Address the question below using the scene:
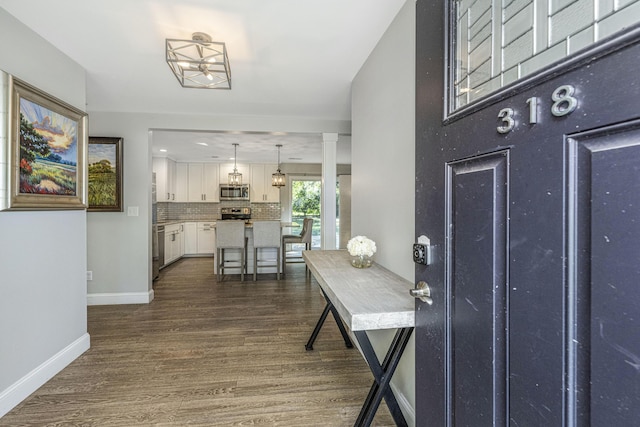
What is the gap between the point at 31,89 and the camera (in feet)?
6.08

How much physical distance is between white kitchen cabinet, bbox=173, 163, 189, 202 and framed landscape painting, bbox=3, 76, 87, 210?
492cm

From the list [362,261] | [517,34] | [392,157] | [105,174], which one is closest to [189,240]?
[105,174]

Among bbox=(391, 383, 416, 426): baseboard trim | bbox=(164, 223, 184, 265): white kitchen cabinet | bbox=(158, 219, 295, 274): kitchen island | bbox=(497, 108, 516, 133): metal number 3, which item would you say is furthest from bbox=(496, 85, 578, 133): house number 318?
bbox=(164, 223, 184, 265): white kitchen cabinet

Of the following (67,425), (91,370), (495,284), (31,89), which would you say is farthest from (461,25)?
(91,370)

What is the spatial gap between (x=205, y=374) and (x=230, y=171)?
5738 mm

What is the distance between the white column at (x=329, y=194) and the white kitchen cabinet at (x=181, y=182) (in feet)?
15.3

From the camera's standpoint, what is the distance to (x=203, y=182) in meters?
7.21

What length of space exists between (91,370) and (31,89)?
1.97 metres

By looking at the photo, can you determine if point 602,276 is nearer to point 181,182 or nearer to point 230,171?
point 230,171

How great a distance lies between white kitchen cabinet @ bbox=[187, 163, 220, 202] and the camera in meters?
7.15

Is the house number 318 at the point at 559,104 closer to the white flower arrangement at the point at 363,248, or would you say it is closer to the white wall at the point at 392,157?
the white wall at the point at 392,157

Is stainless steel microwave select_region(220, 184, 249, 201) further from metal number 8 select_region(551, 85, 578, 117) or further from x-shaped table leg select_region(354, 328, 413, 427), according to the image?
metal number 8 select_region(551, 85, 578, 117)

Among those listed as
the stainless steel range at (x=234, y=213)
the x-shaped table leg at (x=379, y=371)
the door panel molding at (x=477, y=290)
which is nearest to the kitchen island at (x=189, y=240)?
the stainless steel range at (x=234, y=213)

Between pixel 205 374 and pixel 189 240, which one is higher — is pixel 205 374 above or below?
below
